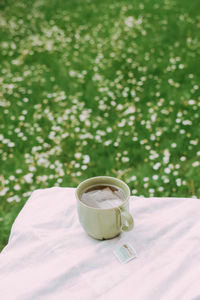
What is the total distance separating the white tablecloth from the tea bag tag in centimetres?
2

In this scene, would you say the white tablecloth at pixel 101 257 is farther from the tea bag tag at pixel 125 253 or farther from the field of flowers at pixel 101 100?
the field of flowers at pixel 101 100

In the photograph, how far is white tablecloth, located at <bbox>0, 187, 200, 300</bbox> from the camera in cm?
124

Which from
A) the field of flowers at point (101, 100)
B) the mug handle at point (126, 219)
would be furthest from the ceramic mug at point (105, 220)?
the field of flowers at point (101, 100)

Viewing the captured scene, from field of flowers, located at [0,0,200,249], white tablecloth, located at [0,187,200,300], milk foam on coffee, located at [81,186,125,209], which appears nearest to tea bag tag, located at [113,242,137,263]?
white tablecloth, located at [0,187,200,300]

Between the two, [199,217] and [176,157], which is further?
[176,157]

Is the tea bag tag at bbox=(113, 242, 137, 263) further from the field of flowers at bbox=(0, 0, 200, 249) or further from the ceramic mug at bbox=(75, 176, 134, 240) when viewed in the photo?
the field of flowers at bbox=(0, 0, 200, 249)

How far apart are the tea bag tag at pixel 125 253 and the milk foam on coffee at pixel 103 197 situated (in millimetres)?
177

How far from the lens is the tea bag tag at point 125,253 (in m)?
1.33

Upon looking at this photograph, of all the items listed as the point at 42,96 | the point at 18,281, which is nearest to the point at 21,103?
the point at 42,96

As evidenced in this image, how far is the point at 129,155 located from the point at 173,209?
1770 millimetres

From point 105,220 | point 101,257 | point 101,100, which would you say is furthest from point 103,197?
point 101,100

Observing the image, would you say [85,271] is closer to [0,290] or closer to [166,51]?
[0,290]

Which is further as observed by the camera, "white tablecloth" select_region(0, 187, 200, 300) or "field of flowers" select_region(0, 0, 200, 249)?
"field of flowers" select_region(0, 0, 200, 249)

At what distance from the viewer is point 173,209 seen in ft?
5.08
